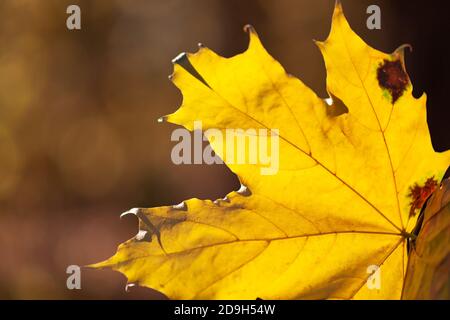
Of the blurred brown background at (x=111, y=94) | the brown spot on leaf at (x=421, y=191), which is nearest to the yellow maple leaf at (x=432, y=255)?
the brown spot on leaf at (x=421, y=191)

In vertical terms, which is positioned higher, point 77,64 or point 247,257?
point 77,64

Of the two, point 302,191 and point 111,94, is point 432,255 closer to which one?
point 302,191

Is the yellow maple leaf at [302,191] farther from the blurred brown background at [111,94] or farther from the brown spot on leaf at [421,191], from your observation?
the blurred brown background at [111,94]

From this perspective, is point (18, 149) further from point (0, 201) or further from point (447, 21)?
point (447, 21)

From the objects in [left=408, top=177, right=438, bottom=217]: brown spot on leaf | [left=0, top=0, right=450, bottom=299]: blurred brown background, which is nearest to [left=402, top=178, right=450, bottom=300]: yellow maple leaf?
[left=408, top=177, right=438, bottom=217]: brown spot on leaf

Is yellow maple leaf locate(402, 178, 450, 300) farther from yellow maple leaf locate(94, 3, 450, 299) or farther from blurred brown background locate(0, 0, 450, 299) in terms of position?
blurred brown background locate(0, 0, 450, 299)

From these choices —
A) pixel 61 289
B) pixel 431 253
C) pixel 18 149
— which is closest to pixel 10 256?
pixel 61 289
